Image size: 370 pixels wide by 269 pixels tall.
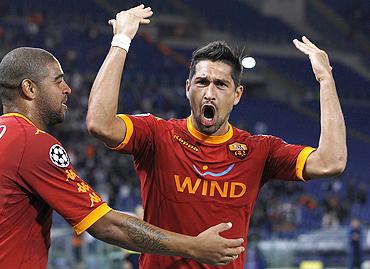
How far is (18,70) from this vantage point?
3654 millimetres

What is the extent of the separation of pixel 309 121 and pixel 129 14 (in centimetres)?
2146

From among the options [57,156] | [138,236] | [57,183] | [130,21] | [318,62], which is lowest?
[138,236]

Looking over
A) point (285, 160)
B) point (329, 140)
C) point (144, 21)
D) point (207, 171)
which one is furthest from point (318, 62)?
point (144, 21)

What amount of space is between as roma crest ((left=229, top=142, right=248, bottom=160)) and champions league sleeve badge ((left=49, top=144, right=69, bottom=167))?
1.09 m

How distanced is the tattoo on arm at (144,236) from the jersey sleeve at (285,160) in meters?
0.92

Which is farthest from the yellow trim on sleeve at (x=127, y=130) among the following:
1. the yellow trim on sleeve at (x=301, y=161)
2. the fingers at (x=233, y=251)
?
the yellow trim on sleeve at (x=301, y=161)

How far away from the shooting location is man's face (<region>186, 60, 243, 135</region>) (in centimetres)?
422

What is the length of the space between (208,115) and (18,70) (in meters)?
1.10

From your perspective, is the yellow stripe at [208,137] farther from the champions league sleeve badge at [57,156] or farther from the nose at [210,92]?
the champions league sleeve badge at [57,156]

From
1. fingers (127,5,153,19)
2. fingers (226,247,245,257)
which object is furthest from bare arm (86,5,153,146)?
fingers (226,247,245,257)

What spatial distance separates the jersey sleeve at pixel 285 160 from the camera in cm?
427

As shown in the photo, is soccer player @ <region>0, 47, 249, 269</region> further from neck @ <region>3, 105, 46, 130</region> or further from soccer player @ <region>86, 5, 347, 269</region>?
soccer player @ <region>86, 5, 347, 269</region>

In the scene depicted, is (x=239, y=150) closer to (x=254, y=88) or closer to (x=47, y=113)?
(x=47, y=113)

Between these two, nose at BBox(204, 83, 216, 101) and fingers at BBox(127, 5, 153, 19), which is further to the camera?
Result: nose at BBox(204, 83, 216, 101)
